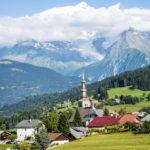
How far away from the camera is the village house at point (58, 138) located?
112 meters

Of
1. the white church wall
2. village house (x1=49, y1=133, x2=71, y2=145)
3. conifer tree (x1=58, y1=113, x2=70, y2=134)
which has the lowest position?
village house (x1=49, y1=133, x2=71, y2=145)

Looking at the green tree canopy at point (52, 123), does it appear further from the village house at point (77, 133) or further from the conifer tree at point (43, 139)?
the conifer tree at point (43, 139)

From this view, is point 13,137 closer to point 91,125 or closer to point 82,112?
point 91,125

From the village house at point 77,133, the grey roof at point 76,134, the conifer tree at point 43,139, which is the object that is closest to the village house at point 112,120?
the village house at point 77,133

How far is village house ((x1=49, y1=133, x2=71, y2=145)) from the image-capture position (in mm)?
112319

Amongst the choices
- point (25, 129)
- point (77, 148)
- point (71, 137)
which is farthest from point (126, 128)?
point (25, 129)

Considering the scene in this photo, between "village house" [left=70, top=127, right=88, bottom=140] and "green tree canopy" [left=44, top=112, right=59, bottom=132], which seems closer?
"village house" [left=70, top=127, right=88, bottom=140]

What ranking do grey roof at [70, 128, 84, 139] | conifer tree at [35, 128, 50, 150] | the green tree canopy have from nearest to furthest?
1. conifer tree at [35, 128, 50, 150]
2. grey roof at [70, 128, 84, 139]
3. the green tree canopy

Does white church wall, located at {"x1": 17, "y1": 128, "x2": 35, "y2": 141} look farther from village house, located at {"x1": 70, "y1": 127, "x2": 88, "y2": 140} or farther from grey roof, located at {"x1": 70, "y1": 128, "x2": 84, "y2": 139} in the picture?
grey roof, located at {"x1": 70, "y1": 128, "x2": 84, "y2": 139}

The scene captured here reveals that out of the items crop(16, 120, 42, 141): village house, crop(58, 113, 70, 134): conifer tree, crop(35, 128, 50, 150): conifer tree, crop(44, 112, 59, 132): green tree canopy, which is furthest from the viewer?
crop(16, 120, 42, 141): village house

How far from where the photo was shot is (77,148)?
8419 cm

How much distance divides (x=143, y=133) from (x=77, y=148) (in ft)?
80.7

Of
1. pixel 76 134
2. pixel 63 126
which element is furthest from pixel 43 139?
pixel 76 134

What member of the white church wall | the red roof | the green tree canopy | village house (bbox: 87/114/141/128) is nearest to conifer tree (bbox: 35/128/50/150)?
the green tree canopy
